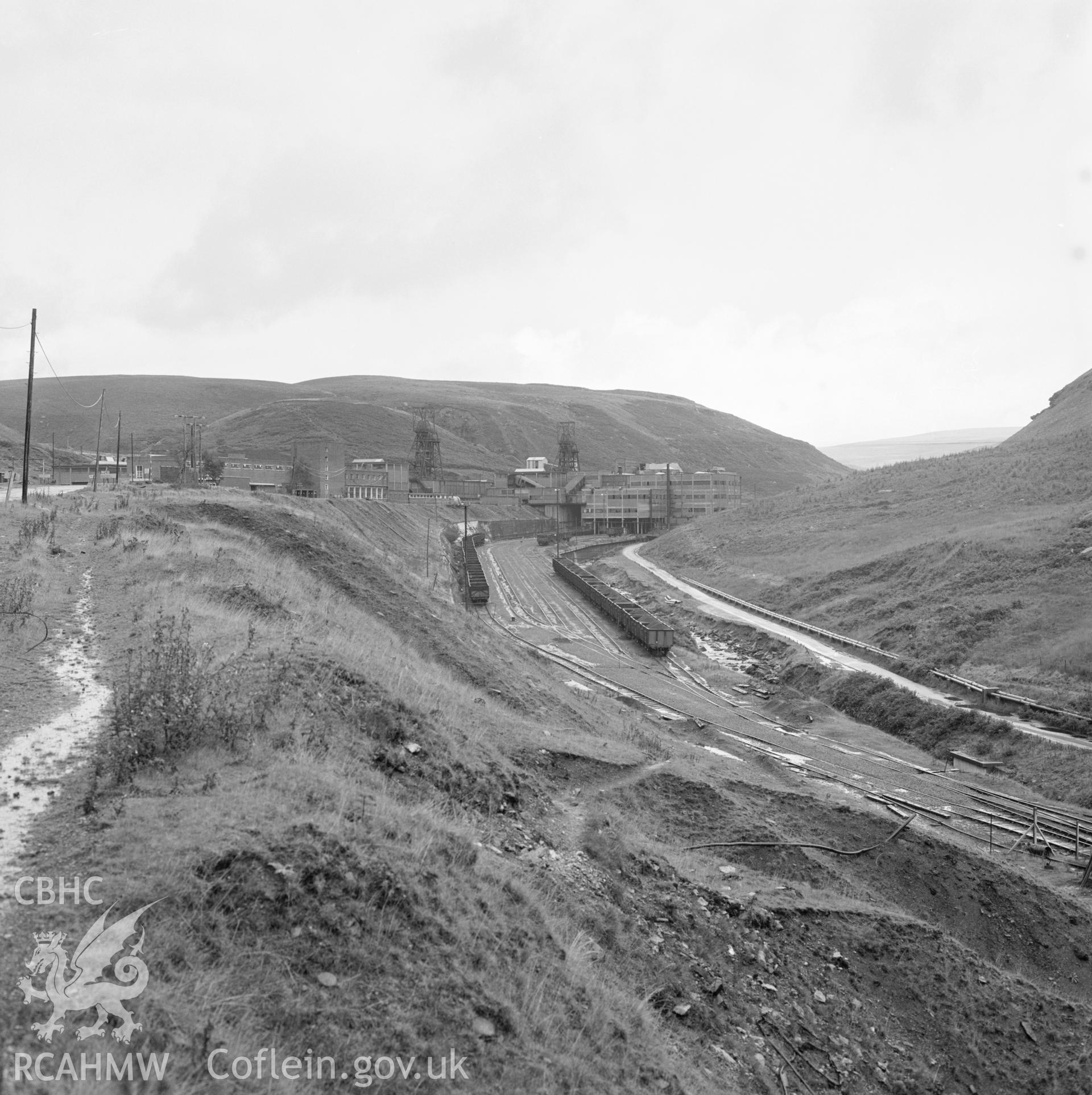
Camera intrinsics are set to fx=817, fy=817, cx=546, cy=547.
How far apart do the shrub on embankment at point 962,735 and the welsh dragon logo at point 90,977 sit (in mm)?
25545

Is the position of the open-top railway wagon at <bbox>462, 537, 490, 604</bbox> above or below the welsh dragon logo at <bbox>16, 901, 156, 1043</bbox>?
below

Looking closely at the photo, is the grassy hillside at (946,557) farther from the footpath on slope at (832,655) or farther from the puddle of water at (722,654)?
the puddle of water at (722,654)

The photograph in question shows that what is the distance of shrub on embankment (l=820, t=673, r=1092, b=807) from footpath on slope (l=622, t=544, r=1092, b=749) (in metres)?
0.46

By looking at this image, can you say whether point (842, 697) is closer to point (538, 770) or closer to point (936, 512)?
point (538, 770)

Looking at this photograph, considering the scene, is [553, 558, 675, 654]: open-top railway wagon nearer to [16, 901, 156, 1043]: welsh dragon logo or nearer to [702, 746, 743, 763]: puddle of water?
[702, 746, 743, 763]: puddle of water

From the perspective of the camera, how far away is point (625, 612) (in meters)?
50.6

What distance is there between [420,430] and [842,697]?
113011 mm

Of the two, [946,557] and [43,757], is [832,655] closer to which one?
[946,557]

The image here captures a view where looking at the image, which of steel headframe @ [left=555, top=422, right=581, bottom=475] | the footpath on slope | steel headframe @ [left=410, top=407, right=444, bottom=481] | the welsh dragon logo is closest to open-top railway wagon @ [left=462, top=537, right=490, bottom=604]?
the footpath on slope

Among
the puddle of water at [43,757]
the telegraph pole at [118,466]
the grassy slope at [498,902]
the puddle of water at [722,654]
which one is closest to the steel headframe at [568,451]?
the telegraph pole at [118,466]

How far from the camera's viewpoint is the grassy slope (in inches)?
242

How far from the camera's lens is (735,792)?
17.0 meters

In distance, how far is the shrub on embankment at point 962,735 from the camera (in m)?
24.5

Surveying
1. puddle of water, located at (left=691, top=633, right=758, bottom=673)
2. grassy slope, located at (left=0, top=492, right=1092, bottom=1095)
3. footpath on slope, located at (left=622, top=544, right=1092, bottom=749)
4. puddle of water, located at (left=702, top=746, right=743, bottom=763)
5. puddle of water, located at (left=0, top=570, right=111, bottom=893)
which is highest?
puddle of water, located at (left=0, top=570, right=111, bottom=893)
